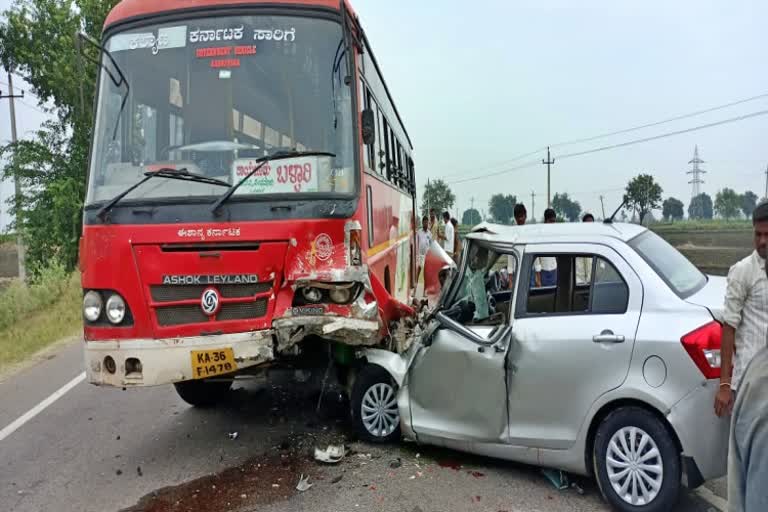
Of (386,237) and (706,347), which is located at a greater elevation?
(386,237)

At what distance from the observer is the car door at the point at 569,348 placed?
155 inches

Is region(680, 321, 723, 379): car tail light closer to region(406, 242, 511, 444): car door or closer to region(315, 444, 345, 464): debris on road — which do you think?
region(406, 242, 511, 444): car door

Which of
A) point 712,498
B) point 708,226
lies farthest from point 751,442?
Result: point 708,226

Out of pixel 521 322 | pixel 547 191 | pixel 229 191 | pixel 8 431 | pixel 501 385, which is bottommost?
pixel 8 431

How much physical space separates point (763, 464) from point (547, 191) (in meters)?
59.8

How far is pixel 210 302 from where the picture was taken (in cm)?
474

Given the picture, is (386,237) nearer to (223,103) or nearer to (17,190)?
(223,103)

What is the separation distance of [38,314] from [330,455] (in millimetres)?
14345

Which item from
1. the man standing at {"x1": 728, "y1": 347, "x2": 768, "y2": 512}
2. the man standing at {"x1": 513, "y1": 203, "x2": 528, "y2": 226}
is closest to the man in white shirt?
the man standing at {"x1": 513, "y1": 203, "x2": 528, "y2": 226}

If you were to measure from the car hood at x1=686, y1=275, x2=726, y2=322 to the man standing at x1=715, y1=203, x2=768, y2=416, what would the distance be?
0.18 m

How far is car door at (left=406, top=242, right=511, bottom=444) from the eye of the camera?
173 inches

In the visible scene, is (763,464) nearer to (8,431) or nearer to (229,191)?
(229,191)

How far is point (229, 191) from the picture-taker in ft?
15.7

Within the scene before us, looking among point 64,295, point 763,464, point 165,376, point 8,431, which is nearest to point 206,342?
point 165,376
